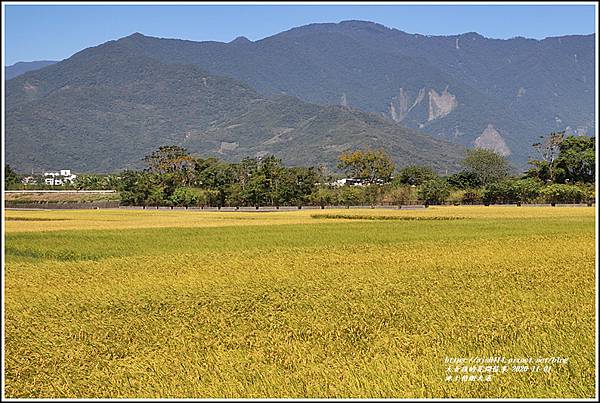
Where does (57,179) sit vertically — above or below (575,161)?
below

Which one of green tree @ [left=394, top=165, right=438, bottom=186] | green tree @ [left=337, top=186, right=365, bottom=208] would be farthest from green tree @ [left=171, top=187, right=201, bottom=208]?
green tree @ [left=394, top=165, right=438, bottom=186]

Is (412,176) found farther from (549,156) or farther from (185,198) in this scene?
(185,198)

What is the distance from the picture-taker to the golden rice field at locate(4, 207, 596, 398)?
8383mm

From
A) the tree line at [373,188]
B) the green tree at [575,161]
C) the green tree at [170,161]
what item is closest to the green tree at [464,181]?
the tree line at [373,188]

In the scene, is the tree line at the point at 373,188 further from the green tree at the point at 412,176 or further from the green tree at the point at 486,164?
the green tree at the point at 486,164

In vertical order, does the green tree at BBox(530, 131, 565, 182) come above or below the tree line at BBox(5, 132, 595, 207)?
above

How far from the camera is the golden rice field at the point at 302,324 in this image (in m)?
8.38

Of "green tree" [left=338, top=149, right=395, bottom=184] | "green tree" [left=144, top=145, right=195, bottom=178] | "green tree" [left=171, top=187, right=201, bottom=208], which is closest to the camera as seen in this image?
"green tree" [left=171, top=187, right=201, bottom=208]

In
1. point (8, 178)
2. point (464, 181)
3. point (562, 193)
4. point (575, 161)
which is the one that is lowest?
point (562, 193)

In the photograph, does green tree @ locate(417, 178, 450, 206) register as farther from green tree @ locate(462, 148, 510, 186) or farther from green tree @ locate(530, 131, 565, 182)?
green tree @ locate(462, 148, 510, 186)

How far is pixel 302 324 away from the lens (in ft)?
38.0

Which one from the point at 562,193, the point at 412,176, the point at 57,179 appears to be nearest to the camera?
the point at 562,193

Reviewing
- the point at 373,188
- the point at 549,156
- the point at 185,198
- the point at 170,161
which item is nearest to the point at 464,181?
the point at 549,156

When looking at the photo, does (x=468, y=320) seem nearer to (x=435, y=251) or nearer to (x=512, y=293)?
(x=512, y=293)
